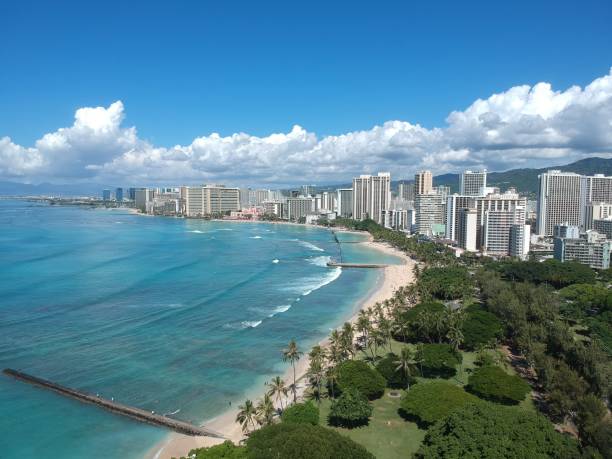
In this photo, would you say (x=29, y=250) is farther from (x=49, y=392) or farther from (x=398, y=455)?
(x=398, y=455)

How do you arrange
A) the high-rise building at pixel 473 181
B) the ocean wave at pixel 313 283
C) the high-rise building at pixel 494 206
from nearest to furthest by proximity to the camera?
the ocean wave at pixel 313 283
the high-rise building at pixel 494 206
the high-rise building at pixel 473 181

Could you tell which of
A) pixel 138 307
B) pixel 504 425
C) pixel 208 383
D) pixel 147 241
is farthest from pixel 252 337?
pixel 147 241

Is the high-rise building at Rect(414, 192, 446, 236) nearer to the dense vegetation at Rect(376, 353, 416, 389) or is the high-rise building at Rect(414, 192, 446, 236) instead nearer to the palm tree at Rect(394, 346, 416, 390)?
the dense vegetation at Rect(376, 353, 416, 389)

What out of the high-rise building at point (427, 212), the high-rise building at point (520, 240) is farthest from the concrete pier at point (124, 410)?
the high-rise building at point (427, 212)

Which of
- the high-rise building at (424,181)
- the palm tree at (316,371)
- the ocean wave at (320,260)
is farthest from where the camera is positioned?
the high-rise building at (424,181)

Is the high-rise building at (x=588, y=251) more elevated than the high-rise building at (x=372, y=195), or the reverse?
the high-rise building at (x=372, y=195)

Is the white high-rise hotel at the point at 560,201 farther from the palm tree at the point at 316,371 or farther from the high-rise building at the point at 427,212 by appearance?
the palm tree at the point at 316,371

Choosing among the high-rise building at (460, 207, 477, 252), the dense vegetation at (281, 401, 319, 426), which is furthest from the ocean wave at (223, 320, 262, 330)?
the high-rise building at (460, 207, 477, 252)
